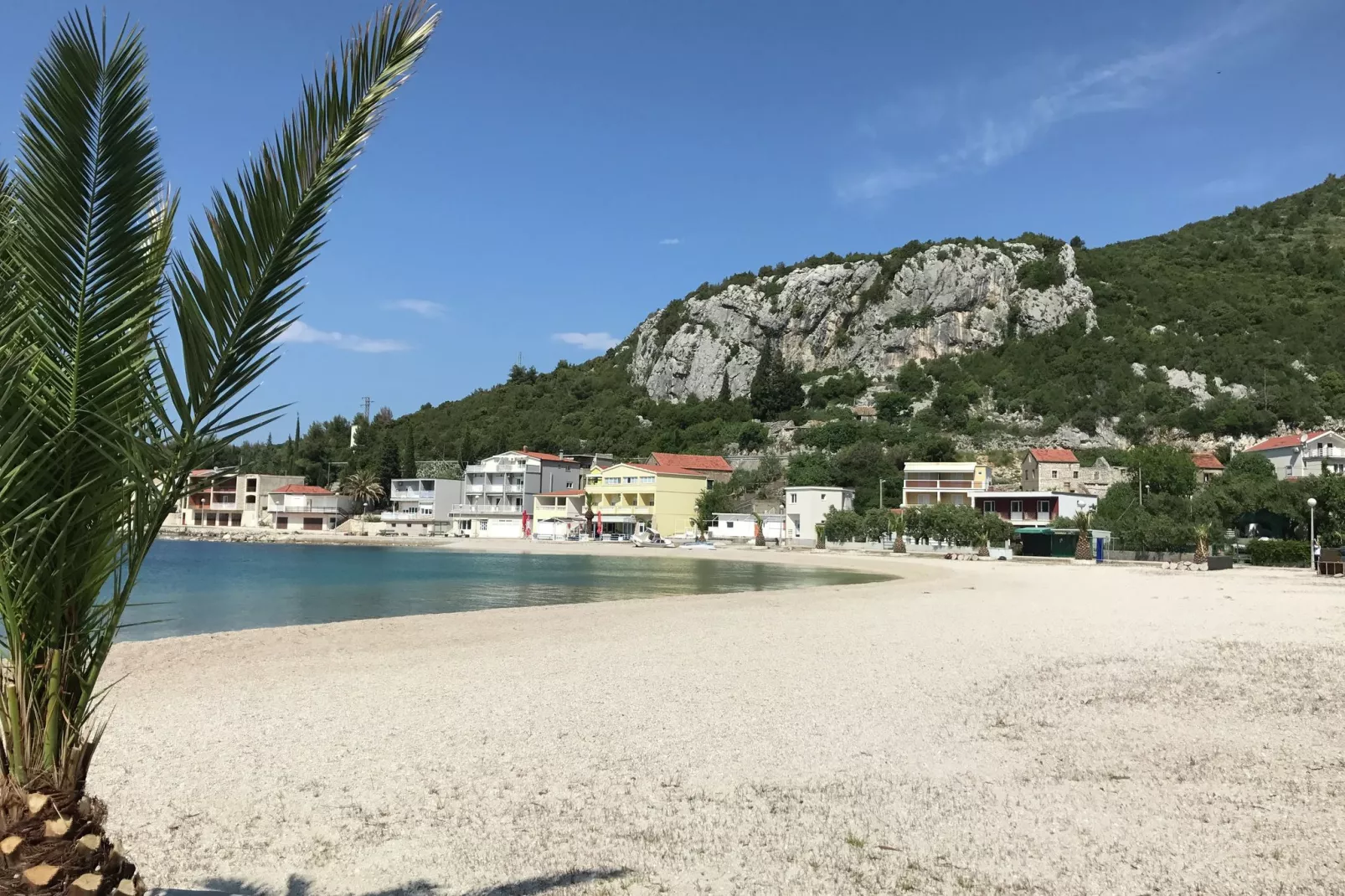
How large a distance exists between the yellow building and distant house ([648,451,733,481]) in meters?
0.77

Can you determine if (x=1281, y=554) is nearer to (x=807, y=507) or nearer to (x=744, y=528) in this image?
(x=807, y=507)

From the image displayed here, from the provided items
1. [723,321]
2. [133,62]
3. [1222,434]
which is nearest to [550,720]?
[133,62]

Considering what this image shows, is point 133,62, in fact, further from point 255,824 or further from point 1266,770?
point 1266,770

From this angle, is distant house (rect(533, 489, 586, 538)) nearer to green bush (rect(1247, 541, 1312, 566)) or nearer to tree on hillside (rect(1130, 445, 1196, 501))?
tree on hillside (rect(1130, 445, 1196, 501))

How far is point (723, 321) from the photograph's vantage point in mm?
125438

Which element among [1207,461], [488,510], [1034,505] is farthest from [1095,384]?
[488,510]

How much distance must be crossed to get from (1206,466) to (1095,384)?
2126 centimetres

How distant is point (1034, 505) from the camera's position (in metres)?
64.5

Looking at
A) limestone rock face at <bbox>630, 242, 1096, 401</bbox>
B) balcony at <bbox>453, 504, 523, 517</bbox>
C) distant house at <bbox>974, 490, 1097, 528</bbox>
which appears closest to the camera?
distant house at <bbox>974, 490, 1097, 528</bbox>

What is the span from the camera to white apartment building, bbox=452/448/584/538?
8756cm

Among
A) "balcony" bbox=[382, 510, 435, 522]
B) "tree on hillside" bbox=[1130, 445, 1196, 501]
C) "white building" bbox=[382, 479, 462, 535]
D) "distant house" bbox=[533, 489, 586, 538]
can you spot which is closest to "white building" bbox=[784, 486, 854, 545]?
"distant house" bbox=[533, 489, 586, 538]

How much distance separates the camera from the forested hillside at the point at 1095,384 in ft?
282

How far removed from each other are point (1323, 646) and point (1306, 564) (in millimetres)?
28890

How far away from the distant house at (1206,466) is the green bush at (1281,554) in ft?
101
